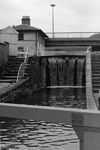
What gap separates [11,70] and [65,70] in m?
7.56

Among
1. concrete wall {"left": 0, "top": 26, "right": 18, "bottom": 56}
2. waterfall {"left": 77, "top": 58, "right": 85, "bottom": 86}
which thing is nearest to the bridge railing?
concrete wall {"left": 0, "top": 26, "right": 18, "bottom": 56}

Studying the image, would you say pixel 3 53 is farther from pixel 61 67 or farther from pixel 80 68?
pixel 80 68

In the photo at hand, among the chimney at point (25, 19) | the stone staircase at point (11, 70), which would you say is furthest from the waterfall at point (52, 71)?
the chimney at point (25, 19)

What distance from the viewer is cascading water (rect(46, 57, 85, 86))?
33094 millimetres

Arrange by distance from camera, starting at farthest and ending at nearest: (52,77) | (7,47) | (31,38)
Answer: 1. (31,38)
2. (52,77)
3. (7,47)

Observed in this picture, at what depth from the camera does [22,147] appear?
4.26 meters

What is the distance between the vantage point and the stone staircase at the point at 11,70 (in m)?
25.5

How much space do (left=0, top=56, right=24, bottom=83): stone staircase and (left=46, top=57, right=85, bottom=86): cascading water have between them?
470 centimetres

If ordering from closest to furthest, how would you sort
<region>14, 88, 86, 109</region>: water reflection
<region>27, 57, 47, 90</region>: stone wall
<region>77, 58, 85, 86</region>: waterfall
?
<region>14, 88, 86, 109</region>: water reflection
<region>27, 57, 47, 90</region>: stone wall
<region>77, 58, 85, 86</region>: waterfall

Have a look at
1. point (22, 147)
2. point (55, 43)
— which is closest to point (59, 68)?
point (55, 43)

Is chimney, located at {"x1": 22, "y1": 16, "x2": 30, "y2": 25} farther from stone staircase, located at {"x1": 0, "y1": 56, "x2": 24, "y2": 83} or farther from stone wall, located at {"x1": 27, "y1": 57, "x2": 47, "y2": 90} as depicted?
stone staircase, located at {"x1": 0, "y1": 56, "x2": 24, "y2": 83}

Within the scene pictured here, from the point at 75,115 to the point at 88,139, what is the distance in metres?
0.24

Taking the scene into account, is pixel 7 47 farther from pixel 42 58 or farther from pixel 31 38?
pixel 31 38

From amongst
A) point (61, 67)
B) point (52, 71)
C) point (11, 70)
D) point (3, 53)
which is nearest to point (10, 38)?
point (3, 53)
